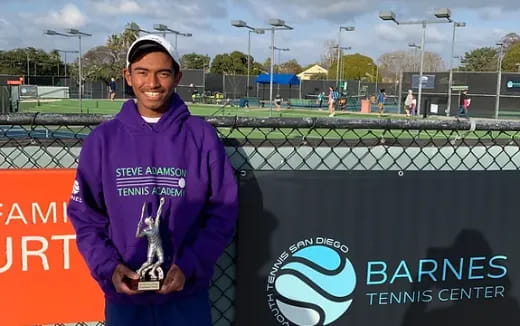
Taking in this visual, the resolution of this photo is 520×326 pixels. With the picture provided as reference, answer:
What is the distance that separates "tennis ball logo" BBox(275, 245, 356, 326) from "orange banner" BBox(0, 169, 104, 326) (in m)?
0.88

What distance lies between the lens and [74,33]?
2788 centimetres

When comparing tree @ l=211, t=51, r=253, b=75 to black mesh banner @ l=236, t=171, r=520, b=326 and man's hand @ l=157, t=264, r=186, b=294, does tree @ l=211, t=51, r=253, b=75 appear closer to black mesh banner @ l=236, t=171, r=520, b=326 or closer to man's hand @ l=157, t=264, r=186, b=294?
black mesh banner @ l=236, t=171, r=520, b=326

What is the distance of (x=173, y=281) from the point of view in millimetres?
1958

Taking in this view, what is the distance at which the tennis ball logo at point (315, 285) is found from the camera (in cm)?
257

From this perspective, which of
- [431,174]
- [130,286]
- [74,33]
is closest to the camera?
[130,286]

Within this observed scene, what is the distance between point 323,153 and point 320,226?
364mm

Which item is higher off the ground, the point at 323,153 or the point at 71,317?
the point at 323,153

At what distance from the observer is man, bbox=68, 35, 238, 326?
2039 millimetres

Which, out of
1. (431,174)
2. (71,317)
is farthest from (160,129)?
(431,174)

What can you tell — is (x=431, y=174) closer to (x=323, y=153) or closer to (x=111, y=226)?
(x=323, y=153)

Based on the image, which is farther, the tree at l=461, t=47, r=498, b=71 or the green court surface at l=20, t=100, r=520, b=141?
the tree at l=461, t=47, r=498, b=71

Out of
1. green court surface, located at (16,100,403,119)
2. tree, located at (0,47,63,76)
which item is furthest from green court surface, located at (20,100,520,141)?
tree, located at (0,47,63,76)

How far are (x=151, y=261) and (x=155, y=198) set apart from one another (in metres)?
→ 0.25

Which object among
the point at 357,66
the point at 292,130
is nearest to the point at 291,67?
the point at 357,66
